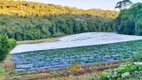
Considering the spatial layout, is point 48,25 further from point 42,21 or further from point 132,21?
point 132,21

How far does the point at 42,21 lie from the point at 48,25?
2.29 metres

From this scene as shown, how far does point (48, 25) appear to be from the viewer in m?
90.3

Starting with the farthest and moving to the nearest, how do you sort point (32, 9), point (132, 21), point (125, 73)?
point (32, 9) < point (132, 21) < point (125, 73)

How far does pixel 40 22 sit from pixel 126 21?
104ft

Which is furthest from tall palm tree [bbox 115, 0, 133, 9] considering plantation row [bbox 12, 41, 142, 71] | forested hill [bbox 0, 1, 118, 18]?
plantation row [bbox 12, 41, 142, 71]

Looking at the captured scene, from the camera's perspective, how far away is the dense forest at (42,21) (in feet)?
261

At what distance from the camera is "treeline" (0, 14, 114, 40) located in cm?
7731

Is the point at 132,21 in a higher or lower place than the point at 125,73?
lower

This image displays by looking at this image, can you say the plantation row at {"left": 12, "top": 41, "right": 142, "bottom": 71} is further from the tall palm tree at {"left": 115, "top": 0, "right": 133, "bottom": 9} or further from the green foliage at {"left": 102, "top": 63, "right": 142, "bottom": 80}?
the tall palm tree at {"left": 115, "top": 0, "right": 133, "bottom": 9}

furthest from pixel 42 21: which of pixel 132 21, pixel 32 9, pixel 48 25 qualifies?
pixel 132 21

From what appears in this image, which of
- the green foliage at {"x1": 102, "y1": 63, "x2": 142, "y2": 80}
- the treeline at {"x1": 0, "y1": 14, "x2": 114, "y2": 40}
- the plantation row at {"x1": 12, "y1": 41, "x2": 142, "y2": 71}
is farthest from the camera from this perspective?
the treeline at {"x1": 0, "y1": 14, "x2": 114, "y2": 40}

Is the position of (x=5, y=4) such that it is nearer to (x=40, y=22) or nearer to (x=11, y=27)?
(x=40, y=22)

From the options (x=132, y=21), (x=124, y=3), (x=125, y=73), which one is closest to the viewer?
(x=125, y=73)

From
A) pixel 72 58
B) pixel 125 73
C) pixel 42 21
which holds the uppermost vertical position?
pixel 125 73
